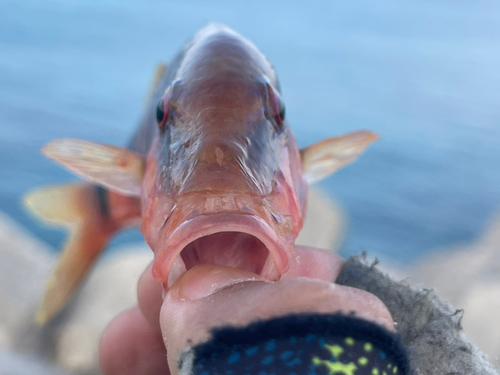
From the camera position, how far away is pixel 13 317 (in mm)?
1798

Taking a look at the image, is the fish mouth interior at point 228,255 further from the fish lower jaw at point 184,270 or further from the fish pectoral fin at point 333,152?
the fish pectoral fin at point 333,152

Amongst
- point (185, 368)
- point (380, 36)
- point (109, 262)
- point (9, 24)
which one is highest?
point (185, 368)

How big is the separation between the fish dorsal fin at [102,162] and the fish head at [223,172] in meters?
0.09

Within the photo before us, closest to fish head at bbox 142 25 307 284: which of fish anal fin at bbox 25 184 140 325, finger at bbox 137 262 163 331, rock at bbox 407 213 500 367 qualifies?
finger at bbox 137 262 163 331

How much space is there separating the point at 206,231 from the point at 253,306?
83 millimetres

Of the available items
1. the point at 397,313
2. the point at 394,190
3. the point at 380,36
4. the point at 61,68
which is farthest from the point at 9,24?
the point at 397,313

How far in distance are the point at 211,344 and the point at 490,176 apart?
12.1 feet

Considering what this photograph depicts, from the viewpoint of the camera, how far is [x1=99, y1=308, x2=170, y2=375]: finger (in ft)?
2.33

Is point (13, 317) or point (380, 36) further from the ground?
point (380, 36)

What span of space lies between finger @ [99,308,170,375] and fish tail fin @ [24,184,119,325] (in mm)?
582

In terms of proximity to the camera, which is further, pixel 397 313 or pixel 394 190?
pixel 394 190

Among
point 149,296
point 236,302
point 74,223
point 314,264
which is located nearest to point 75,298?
point 74,223

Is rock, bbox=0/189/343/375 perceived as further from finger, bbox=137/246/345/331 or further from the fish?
finger, bbox=137/246/345/331

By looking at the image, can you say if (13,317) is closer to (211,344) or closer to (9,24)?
(211,344)
